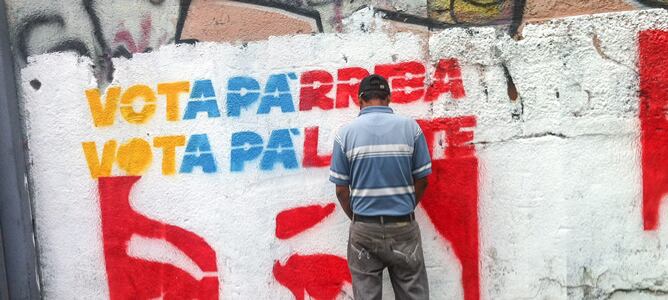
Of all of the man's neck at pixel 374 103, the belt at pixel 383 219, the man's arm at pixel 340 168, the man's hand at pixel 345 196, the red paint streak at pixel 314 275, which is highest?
the man's neck at pixel 374 103

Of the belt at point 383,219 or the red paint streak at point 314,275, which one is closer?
the belt at point 383,219

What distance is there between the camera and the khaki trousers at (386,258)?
271 cm

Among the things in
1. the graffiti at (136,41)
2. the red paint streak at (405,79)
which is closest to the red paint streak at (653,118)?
the red paint streak at (405,79)

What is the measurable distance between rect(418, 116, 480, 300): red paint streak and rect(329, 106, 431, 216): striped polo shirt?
1.29ft

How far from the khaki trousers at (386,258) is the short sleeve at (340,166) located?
244 millimetres

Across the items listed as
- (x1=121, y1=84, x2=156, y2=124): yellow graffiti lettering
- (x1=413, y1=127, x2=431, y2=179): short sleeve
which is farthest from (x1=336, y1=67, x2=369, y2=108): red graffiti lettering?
(x1=121, y1=84, x2=156, y2=124): yellow graffiti lettering

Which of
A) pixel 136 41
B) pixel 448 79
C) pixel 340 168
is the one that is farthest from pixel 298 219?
pixel 136 41

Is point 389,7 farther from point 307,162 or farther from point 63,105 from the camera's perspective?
point 63,105

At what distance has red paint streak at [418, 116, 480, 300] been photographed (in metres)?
3.13

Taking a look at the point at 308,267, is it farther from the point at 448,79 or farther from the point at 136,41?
the point at 136,41

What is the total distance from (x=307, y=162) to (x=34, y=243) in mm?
1912

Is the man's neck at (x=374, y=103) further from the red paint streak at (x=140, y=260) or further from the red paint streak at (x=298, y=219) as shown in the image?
the red paint streak at (x=140, y=260)

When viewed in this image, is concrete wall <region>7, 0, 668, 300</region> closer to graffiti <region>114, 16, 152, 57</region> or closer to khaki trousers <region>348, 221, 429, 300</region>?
graffiti <region>114, 16, 152, 57</region>

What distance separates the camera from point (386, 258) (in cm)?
274
